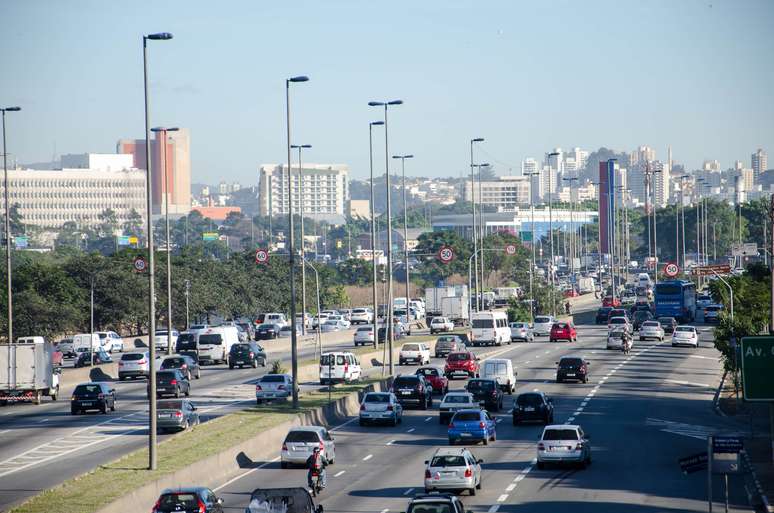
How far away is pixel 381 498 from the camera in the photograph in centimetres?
3111

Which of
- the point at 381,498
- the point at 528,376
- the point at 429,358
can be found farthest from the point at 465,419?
the point at 429,358

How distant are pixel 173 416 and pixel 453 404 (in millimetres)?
10776

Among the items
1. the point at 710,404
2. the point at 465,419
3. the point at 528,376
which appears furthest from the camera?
the point at 528,376

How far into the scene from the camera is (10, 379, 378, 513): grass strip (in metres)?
27.9

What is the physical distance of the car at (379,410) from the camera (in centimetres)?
4812

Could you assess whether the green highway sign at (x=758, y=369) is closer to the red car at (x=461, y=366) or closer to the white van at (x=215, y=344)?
the red car at (x=461, y=366)

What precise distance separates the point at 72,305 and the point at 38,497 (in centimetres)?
7173

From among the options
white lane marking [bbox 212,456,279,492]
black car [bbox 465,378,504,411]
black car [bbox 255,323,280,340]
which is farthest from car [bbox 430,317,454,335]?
white lane marking [bbox 212,456,279,492]

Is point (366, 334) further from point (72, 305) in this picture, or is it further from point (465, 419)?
point (465, 419)

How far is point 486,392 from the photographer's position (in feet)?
174

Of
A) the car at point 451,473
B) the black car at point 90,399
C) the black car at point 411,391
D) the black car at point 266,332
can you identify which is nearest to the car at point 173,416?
the black car at point 90,399

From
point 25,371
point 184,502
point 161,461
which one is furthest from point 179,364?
point 184,502

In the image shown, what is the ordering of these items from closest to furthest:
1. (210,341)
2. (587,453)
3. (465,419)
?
(587,453)
(465,419)
(210,341)

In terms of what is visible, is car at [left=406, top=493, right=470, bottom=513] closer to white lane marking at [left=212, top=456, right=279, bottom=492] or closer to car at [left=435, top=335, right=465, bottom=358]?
white lane marking at [left=212, top=456, right=279, bottom=492]
